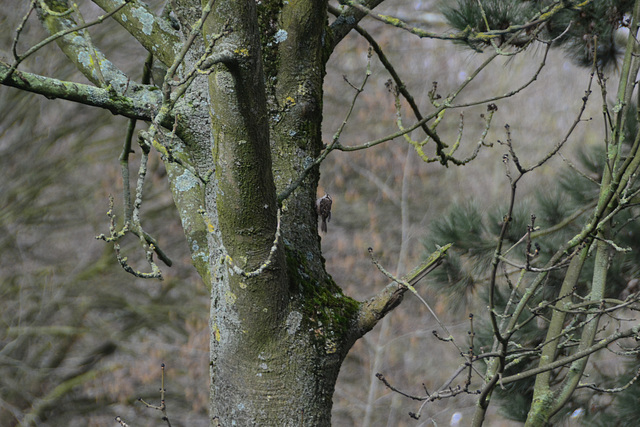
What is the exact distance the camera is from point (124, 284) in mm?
6230

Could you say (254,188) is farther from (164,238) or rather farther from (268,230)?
(164,238)

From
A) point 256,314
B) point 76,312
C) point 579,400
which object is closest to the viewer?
point 256,314

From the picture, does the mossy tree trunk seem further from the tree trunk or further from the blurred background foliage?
the blurred background foliage

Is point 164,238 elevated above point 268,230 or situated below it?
above

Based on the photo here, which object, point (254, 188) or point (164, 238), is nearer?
point (254, 188)

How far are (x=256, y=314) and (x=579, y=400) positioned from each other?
7.22 feet

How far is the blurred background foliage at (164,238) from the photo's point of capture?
19.4 feet

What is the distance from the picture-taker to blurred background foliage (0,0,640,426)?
5910 millimetres

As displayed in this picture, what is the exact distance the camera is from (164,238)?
20.8 ft

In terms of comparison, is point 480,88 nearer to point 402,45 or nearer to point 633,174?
point 402,45

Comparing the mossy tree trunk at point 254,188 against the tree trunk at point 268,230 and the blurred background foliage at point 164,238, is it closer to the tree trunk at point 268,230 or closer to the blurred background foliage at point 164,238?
the tree trunk at point 268,230

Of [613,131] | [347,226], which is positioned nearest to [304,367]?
[613,131]

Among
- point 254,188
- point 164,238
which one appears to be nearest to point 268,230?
point 254,188

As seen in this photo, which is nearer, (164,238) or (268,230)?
(268,230)
